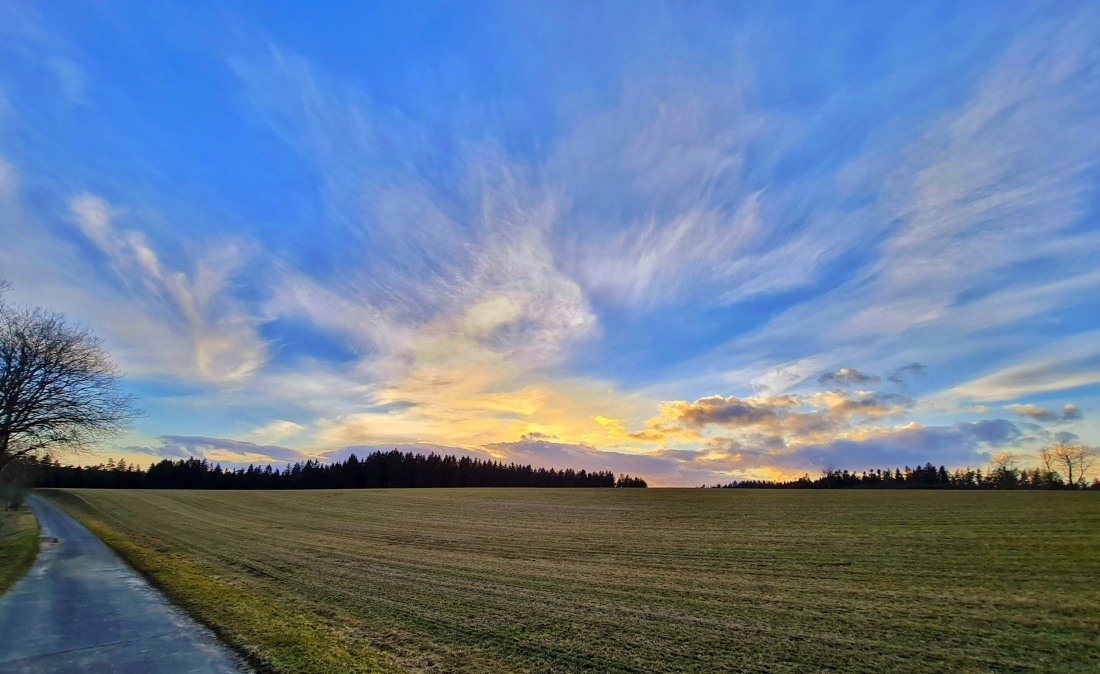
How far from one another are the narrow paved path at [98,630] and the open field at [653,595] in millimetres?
693

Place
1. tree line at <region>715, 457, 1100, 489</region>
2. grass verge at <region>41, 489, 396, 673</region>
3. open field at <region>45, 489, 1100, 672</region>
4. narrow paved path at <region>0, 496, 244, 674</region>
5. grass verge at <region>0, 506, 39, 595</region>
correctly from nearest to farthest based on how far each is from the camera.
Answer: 1. narrow paved path at <region>0, 496, 244, 674</region>
2. grass verge at <region>41, 489, 396, 673</region>
3. open field at <region>45, 489, 1100, 672</region>
4. grass verge at <region>0, 506, 39, 595</region>
5. tree line at <region>715, 457, 1100, 489</region>

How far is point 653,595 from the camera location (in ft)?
44.9

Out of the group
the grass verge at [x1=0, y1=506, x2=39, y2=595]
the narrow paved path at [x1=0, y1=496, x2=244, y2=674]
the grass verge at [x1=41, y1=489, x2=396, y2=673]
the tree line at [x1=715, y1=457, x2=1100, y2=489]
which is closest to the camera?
the narrow paved path at [x1=0, y1=496, x2=244, y2=674]

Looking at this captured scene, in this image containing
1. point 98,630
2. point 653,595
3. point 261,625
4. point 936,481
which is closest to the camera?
point 98,630

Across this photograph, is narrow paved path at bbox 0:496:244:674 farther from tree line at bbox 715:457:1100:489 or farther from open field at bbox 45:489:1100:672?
tree line at bbox 715:457:1100:489

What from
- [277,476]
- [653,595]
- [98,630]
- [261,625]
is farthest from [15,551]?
[277,476]

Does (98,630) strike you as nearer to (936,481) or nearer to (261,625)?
(261,625)

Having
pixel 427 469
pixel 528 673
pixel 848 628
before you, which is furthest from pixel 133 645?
pixel 427 469

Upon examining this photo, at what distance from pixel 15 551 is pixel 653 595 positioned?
2586cm

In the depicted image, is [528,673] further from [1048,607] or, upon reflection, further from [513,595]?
[1048,607]

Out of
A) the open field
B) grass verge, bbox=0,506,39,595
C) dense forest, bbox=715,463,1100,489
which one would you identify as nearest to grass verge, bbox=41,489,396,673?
the open field

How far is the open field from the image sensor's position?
8.96m

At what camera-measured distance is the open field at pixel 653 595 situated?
353 inches

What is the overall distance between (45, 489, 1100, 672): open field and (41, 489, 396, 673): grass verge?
0.06 metres
